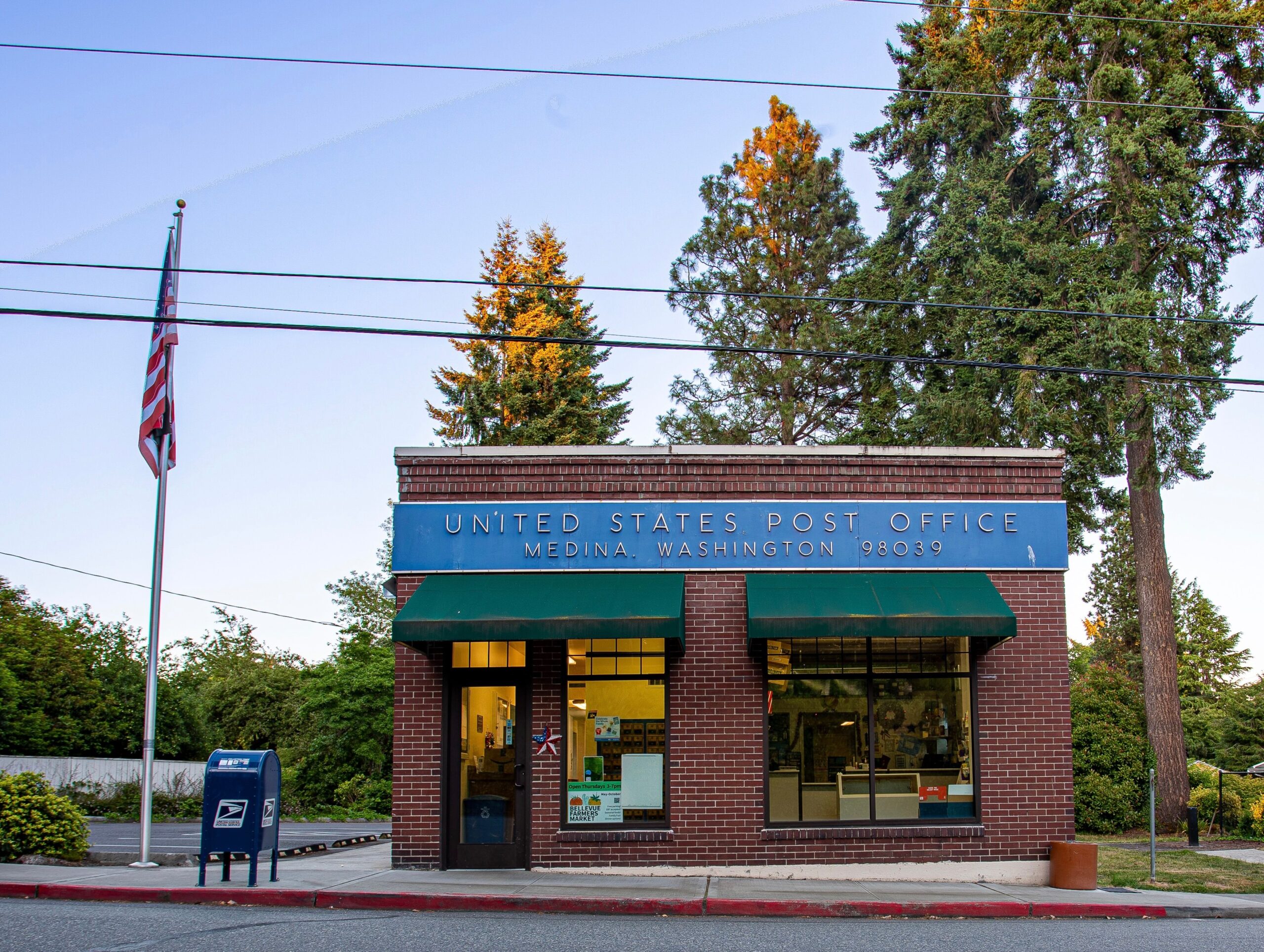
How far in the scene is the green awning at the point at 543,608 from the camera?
12594mm

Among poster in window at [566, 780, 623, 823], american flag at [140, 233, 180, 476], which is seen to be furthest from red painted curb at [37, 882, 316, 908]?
american flag at [140, 233, 180, 476]

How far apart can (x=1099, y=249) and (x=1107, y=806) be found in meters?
12.3

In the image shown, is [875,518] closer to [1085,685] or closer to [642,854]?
[642,854]

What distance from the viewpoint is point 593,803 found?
524 inches

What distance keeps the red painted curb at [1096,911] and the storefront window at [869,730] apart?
2.16 metres

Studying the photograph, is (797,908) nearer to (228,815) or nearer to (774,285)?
(228,815)

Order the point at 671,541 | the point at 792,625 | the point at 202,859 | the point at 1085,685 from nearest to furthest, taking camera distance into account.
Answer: the point at 202,859
the point at 792,625
the point at 671,541
the point at 1085,685

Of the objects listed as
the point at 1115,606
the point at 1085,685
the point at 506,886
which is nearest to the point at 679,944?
the point at 506,886

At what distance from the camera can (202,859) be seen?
1143 centimetres

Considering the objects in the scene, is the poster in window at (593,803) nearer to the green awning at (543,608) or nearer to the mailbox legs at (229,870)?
the green awning at (543,608)

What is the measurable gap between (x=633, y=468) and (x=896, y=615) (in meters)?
3.72

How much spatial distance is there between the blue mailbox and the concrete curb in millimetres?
444

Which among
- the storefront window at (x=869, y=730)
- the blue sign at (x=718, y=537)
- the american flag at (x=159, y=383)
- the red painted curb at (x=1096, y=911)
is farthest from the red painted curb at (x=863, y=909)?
the american flag at (x=159, y=383)

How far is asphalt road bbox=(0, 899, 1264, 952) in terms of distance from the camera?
8219 mm
